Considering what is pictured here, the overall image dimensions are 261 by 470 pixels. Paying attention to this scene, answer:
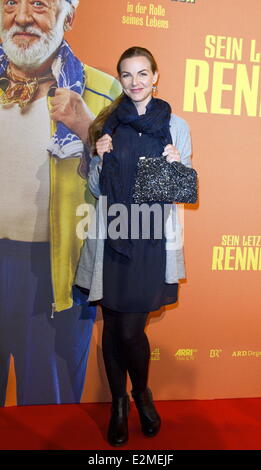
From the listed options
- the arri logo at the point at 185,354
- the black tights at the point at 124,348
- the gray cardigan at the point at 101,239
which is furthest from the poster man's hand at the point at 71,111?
the arri logo at the point at 185,354

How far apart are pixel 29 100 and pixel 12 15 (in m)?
0.39

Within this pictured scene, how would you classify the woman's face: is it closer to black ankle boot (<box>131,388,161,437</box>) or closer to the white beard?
the white beard

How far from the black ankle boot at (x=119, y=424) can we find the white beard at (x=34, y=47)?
1.63 meters

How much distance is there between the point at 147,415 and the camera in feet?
6.70

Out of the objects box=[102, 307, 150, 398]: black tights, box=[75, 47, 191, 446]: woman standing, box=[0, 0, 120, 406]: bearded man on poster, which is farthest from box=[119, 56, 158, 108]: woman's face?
box=[102, 307, 150, 398]: black tights

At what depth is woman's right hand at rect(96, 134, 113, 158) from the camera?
1777 mm

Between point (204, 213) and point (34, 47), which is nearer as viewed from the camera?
point (34, 47)

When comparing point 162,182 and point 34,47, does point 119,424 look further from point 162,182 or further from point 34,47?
point 34,47

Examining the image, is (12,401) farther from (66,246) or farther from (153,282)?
(153,282)

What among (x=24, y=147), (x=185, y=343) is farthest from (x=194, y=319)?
(x=24, y=147)

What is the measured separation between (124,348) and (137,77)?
1.15 m

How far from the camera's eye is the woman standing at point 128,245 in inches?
69.4

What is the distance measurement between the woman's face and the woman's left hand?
235mm

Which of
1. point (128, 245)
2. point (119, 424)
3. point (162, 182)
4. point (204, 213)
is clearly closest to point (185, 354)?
point (119, 424)
